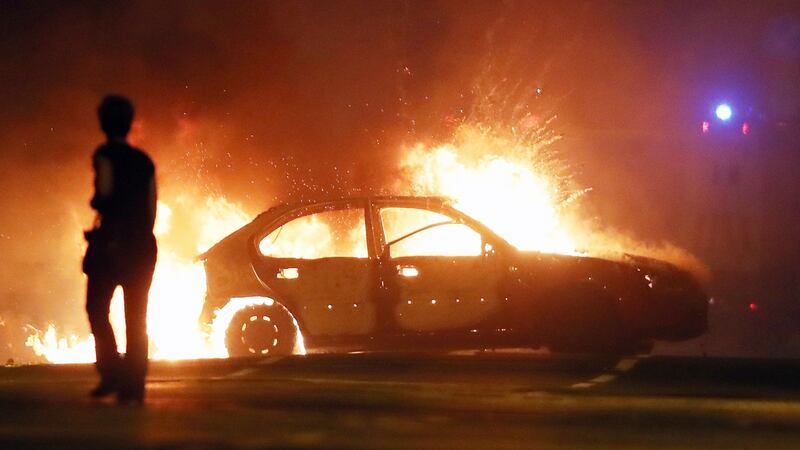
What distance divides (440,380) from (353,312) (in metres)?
2.46

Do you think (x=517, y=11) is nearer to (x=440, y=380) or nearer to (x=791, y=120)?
(x=791, y=120)

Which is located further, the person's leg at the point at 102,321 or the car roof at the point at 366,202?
the car roof at the point at 366,202

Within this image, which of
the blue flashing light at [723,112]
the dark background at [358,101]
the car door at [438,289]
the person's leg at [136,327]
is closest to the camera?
the person's leg at [136,327]

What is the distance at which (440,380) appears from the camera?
902cm

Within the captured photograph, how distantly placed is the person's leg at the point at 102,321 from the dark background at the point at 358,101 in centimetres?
1461

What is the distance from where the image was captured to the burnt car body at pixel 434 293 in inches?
447

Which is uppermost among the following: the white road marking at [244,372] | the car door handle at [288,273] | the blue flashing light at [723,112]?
the blue flashing light at [723,112]

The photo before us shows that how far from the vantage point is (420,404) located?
310 inches

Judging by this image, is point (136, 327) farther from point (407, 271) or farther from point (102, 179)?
point (407, 271)

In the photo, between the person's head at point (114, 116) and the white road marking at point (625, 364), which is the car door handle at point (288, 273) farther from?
the person's head at point (114, 116)

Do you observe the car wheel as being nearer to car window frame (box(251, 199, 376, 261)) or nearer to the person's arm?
car window frame (box(251, 199, 376, 261))

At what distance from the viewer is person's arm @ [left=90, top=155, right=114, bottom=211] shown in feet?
23.9

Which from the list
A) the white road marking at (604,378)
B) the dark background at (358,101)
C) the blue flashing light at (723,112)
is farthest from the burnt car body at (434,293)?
the dark background at (358,101)

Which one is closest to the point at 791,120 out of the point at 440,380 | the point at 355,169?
the point at 355,169
